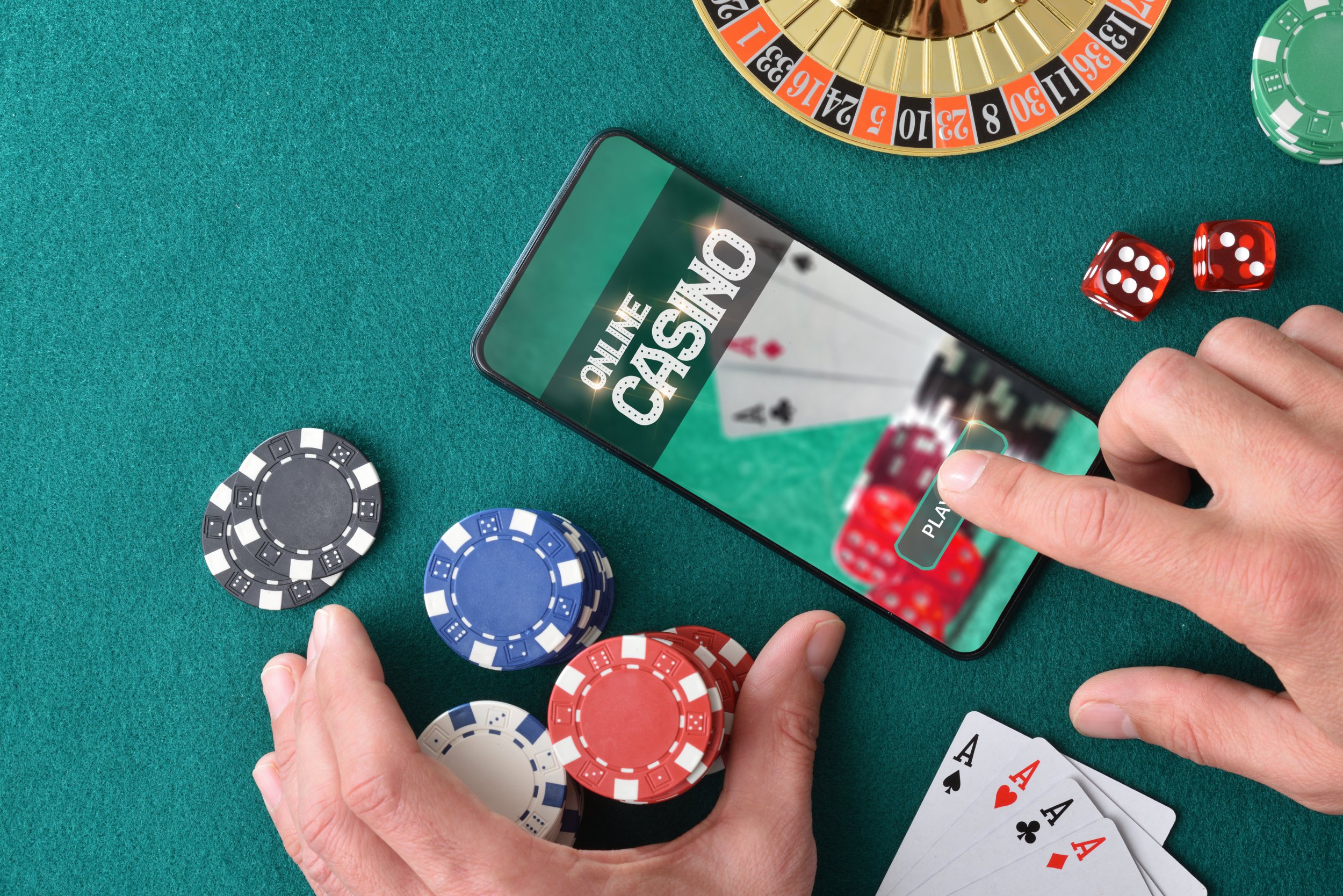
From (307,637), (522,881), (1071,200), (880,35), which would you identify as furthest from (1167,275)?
(307,637)

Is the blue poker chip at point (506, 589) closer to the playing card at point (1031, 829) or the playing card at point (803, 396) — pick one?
the playing card at point (803, 396)

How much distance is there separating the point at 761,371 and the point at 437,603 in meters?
0.78

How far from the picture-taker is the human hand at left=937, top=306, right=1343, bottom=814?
1.19 metres

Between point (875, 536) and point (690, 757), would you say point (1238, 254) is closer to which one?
point (875, 536)

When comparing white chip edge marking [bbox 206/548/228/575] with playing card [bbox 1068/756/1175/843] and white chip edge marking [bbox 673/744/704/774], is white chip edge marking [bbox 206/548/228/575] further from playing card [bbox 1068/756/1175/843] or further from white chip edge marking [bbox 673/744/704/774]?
playing card [bbox 1068/756/1175/843]

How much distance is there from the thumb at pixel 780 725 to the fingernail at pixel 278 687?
887 millimetres

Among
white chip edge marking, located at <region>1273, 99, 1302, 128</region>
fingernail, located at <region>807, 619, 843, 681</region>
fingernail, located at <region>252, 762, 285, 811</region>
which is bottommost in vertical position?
fingernail, located at <region>252, 762, 285, 811</region>

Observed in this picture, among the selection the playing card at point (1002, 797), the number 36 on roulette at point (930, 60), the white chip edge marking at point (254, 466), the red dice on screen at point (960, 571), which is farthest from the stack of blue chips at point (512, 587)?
the number 36 on roulette at point (930, 60)

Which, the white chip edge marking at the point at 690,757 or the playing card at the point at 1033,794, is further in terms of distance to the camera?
the playing card at the point at 1033,794

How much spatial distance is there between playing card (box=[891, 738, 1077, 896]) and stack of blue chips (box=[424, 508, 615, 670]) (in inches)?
33.0

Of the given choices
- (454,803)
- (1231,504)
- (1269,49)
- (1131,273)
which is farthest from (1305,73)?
(454,803)

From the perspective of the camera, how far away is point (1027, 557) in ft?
5.76

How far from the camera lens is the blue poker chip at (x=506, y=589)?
1.69 meters

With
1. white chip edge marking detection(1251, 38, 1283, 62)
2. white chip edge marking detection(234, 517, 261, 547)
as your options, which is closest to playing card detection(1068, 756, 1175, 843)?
white chip edge marking detection(1251, 38, 1283, 62)
